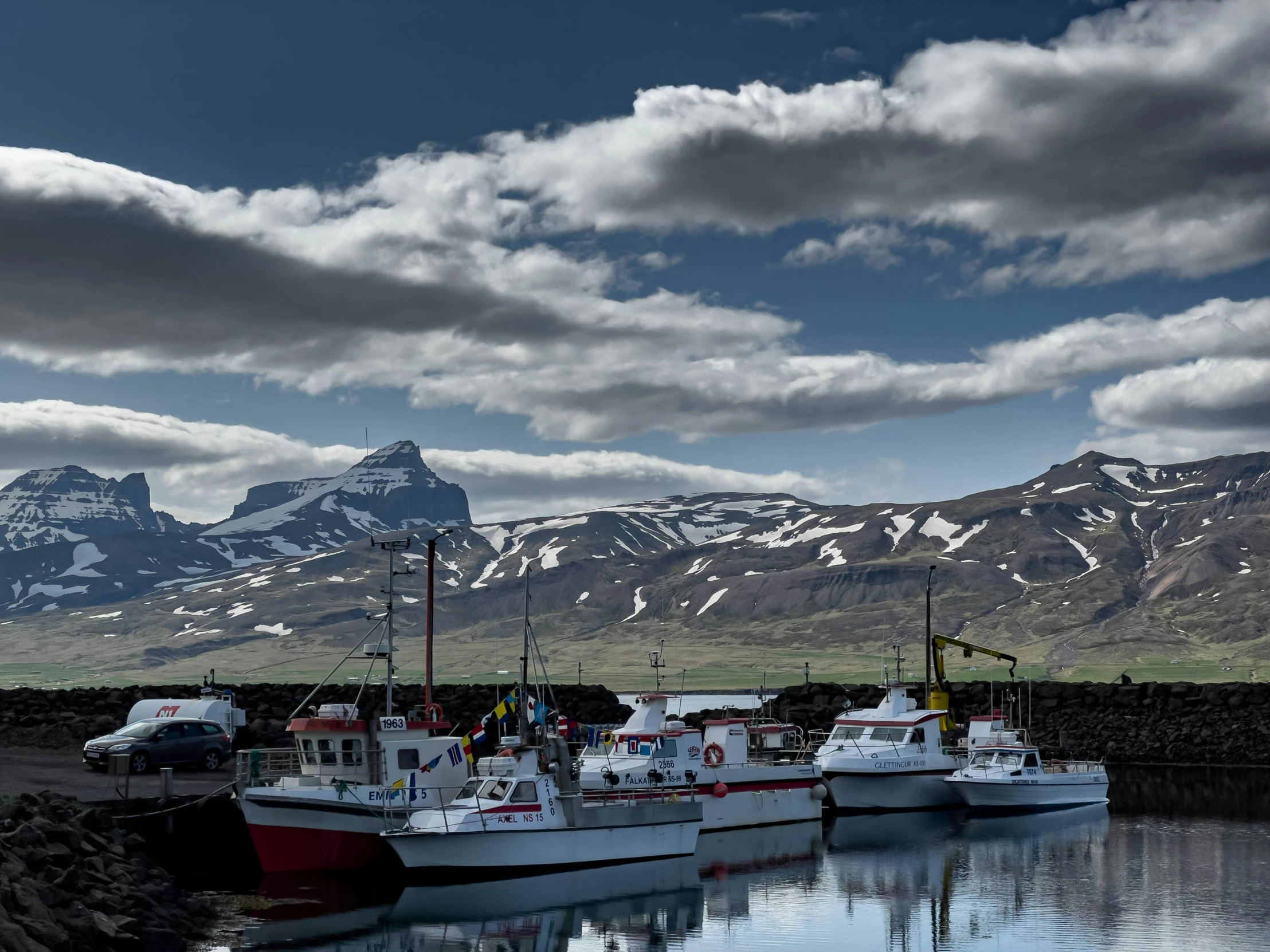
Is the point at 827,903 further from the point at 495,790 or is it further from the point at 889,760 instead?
the point at 889,760

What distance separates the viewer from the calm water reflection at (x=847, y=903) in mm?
32500

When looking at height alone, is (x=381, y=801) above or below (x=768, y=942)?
above

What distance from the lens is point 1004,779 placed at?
186 ft

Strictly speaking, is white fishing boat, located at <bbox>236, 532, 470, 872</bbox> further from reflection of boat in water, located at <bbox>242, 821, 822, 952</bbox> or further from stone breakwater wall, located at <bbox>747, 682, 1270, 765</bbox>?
stone breakwater wall, located at <bbox>747, 682, 1270, 765</bbox>

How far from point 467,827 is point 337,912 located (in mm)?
4465

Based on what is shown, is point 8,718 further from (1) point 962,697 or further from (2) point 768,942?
(1) point 962,697

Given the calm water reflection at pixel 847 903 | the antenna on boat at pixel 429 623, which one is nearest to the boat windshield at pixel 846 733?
the calm water reflection at pixel 847 903

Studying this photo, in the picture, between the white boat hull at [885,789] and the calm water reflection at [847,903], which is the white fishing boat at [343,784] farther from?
the white boat hull at [885,789]

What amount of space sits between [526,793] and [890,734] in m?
23.6

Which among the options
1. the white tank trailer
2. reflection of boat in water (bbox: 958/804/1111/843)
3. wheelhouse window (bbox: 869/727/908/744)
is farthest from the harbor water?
the white tank trailer

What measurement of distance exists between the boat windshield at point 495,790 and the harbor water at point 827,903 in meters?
1.95

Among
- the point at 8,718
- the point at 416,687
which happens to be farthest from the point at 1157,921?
the point at 416,687

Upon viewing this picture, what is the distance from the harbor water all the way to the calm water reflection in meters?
0.08

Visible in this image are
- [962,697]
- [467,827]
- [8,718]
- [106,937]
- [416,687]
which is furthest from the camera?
[416,687]
